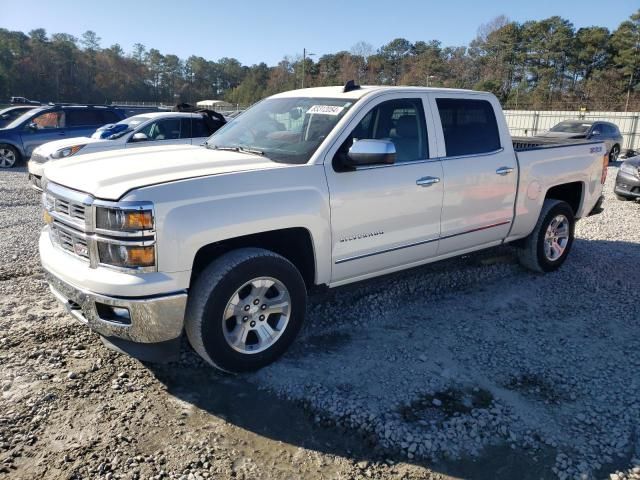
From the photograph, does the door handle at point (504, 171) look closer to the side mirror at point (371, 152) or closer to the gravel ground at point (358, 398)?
the gravel ground at point (358, 398)

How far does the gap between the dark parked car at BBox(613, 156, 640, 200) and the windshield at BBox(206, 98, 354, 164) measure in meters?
8.81

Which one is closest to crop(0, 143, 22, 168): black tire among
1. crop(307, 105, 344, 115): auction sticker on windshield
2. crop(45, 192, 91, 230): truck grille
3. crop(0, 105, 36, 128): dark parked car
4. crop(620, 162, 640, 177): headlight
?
crop(0, 105, 36, 128): dark parked car

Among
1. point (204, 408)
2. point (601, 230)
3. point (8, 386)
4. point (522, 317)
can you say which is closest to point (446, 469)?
point (204, 408)

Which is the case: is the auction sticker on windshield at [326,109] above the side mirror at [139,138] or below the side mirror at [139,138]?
above

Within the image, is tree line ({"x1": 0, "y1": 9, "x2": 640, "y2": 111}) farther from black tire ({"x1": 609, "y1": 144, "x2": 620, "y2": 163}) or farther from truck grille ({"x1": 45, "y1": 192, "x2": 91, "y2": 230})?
truck grille ({"x1": 45, "y1": 192, "x2": 91, "y2": 230})

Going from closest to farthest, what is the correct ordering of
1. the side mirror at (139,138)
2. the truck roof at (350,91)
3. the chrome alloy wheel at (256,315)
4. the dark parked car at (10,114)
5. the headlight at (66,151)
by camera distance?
1. the chrome alloy wheel at (256,315)
2. the truck roof at (350,91)
3. the headlight at (66,151)
4. the side mirror at (139,138)
5. the dark parked car at (10,114)

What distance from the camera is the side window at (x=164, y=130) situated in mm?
10633

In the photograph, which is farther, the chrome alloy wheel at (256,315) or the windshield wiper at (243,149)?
the windshield wiper at (243,149)

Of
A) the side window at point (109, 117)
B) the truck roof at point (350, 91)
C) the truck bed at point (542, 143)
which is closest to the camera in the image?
the truck roof at point (350, 91)

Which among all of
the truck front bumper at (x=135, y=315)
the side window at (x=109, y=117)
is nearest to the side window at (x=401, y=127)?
the truck front bumper at (x=135, y=315)

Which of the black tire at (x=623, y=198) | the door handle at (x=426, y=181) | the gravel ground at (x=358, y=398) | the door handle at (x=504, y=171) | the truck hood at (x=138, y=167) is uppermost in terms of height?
the truck hood at (x=138, y=167)

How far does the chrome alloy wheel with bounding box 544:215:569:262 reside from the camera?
5.82 meters

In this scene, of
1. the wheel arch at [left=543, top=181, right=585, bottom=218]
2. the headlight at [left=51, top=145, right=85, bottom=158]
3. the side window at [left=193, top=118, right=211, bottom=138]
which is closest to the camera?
the wheel arch at [left=543, top=181, right=585, bottom=218]

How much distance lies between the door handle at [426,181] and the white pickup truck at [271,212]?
2 cm
